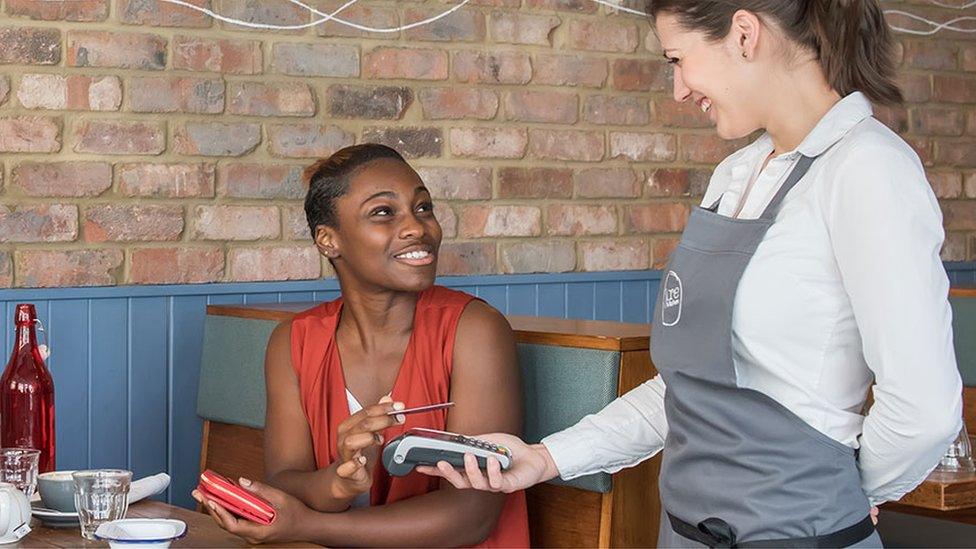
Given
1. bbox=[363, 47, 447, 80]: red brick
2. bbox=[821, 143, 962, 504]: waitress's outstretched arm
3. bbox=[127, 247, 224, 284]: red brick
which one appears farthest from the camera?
bbox=[363, 47, 447, 80]: red brick

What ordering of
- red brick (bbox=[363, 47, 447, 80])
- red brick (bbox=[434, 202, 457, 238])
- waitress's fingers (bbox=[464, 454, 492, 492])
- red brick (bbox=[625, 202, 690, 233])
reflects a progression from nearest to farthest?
waitress's fingers (bbox=[464, 454, 492, 492]) → red brick (bbox=[363, 47, 447, 80]) → red brick (bbox=[434, 202, 457, 238]) → red brick (bbox=[625, 202, 690, 233])

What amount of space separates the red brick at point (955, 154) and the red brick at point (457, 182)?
5.40ft

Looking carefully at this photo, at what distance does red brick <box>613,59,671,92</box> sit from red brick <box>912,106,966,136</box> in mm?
951

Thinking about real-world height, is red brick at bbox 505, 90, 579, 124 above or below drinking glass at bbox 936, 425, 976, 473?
above

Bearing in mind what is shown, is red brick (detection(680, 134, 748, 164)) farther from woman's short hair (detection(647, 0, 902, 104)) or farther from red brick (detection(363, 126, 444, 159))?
woman's short hair (detection(647, 0, 902, 104))

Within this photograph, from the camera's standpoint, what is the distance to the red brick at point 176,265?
299 cm

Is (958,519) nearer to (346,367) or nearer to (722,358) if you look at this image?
(346,367)

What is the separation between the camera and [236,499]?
1.77 meters

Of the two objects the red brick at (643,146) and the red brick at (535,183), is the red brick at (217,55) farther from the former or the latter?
the red brick at (643,146)

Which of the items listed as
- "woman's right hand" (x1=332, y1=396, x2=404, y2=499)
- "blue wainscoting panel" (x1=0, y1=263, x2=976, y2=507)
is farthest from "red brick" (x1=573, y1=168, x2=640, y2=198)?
"woman's right hand" (x1=332, y1=396, x2=404, y2=499)

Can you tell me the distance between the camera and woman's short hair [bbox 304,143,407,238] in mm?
2309

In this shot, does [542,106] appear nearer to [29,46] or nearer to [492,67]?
[492,67]

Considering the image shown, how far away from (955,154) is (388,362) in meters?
2.68

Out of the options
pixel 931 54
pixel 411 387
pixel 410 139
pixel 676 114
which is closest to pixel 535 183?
pixel 410 139
